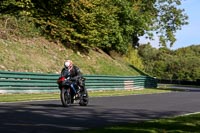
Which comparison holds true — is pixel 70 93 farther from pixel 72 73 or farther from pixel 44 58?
pixel 44 58

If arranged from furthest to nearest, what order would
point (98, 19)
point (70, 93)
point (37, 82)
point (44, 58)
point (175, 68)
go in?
point (175, 68)
point (98, 19)
point (44, 58)
point (37, 82)
point (70, 93)

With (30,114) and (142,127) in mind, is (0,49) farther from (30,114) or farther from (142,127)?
(142,127)

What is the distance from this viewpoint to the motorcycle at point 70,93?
1672 cm

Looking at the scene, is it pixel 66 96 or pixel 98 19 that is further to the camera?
pixel 98 19

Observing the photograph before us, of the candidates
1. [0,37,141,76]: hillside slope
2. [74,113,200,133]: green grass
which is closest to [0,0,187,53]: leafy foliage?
[0,37,141,76]: hillside slope

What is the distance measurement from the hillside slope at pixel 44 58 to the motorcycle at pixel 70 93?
1374 centimetres

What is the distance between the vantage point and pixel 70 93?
17156mm

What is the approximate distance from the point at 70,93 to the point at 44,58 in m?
19.0

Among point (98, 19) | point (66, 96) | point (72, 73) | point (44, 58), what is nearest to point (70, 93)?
point (66, 96)

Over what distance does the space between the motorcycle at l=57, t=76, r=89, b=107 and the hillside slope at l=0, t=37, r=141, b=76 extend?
45.1ft

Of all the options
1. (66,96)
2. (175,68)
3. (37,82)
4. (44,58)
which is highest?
(44,58)

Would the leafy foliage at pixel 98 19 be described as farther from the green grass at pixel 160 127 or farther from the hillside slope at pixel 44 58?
the green grass at pixel 160 127

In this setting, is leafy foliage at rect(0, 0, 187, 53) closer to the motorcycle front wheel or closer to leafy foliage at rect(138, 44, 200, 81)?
the motorcycle front wheel

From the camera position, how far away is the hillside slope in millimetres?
32125
